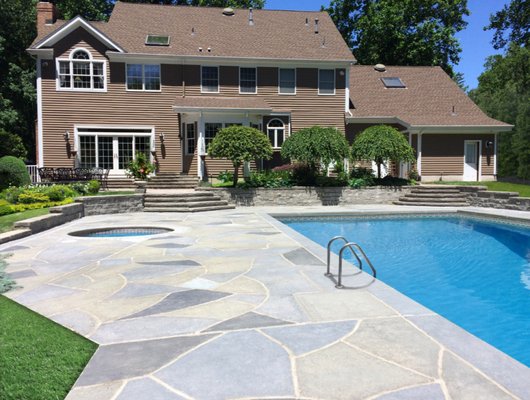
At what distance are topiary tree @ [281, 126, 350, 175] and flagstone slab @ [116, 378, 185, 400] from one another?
15.4 meters

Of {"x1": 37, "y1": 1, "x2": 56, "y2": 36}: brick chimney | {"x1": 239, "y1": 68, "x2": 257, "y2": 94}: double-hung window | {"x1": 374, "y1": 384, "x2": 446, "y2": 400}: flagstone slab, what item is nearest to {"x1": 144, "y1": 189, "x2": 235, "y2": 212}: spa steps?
{"x1": 239, "y1": 68, "x2": 257, "y2": 94}: double-hung window

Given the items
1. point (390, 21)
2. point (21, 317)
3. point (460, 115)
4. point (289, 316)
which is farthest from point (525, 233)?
point (390, 21)

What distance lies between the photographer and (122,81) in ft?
69.3

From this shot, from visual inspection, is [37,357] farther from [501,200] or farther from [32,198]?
[501,200]

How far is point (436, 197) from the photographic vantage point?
18422 mm

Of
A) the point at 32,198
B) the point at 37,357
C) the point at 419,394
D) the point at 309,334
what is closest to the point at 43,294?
the point at 37,357

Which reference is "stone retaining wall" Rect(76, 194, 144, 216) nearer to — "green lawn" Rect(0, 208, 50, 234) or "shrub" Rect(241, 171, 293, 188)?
"green lawn" Rect(0, 208, 50, 234)

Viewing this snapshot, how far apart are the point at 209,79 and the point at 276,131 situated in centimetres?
445

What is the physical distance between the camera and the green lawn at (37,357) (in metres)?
2.87

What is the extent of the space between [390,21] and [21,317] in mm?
33247

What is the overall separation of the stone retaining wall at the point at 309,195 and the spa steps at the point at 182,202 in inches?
34.9

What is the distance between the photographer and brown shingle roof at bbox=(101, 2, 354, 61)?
2216cm

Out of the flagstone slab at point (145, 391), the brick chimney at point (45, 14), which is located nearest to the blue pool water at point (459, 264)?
the flagstone slab at point (145, 391)

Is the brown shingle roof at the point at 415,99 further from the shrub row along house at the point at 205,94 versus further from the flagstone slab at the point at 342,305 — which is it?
the flagstone slab at the point at 342,305
